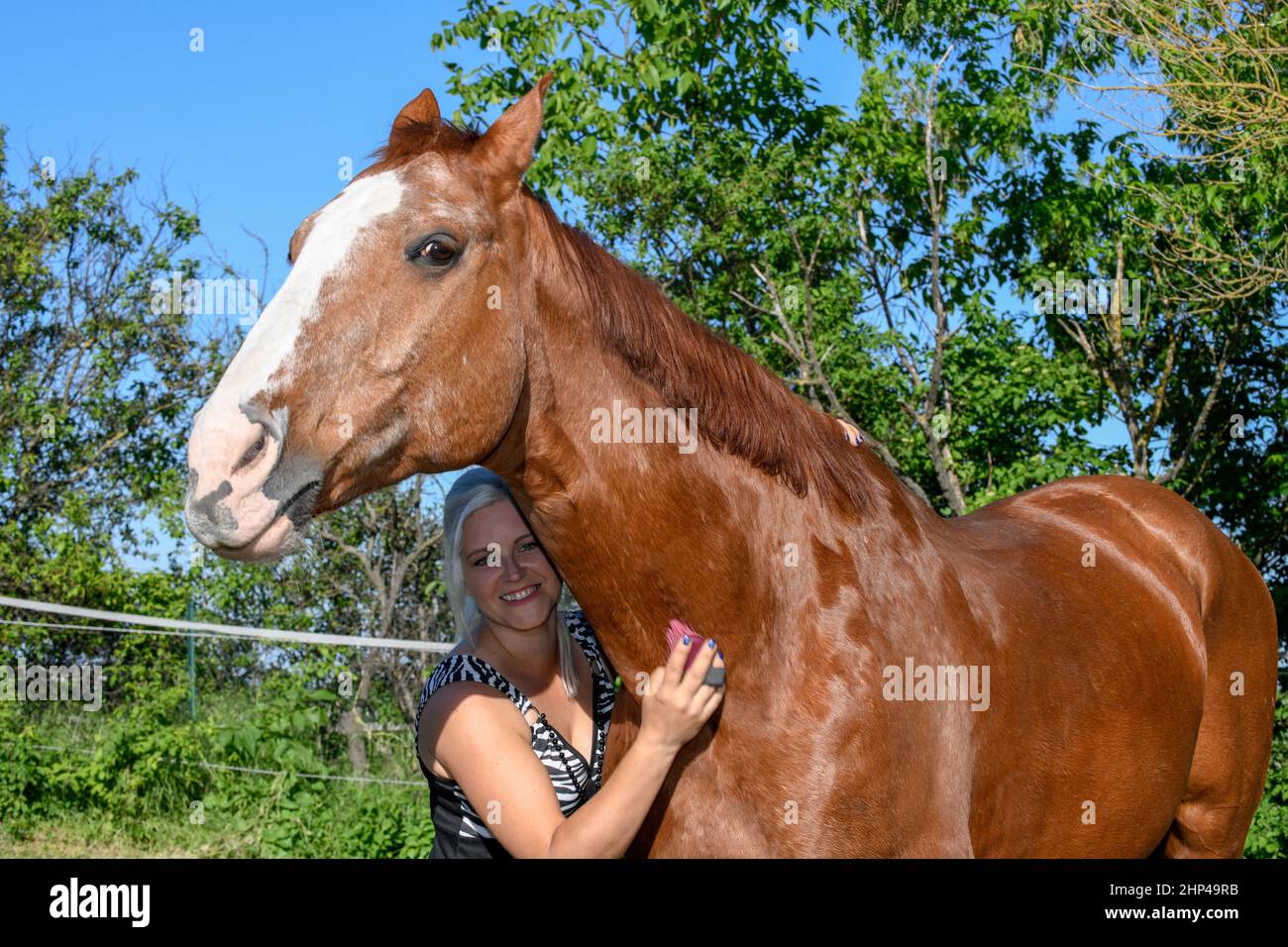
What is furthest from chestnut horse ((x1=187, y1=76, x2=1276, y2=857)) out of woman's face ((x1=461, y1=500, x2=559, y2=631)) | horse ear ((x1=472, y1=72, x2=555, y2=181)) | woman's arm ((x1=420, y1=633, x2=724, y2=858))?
woman's face ((x1=461, y1=500, x2=559, y2=631))

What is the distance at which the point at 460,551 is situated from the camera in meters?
2.97

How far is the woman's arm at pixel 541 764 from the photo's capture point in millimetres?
2270

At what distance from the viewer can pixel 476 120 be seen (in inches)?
105

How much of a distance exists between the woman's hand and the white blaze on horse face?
3.11 feet

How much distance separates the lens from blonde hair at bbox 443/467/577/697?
2.94 m

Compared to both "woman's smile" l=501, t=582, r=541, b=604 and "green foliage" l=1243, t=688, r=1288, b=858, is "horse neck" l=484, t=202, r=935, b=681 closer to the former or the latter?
"woman's smile" l=501, t=582, r=541, b=604

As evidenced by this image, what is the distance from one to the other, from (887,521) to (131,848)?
17.1ft

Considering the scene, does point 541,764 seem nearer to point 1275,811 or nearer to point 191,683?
point 1275,811

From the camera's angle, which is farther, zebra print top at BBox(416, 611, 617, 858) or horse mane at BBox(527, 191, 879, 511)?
zebra print top at BBox(416, 611, 617, 858)

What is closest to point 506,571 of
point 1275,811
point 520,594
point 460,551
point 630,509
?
point 520,594

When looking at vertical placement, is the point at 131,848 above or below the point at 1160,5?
below
